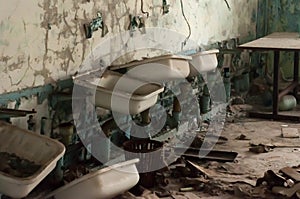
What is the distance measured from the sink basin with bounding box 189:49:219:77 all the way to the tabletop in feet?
2.81

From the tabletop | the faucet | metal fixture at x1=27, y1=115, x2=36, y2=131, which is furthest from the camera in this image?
the tabletop

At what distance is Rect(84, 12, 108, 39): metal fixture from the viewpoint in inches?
153

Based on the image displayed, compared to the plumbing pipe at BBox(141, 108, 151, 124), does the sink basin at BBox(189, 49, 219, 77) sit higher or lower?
higher

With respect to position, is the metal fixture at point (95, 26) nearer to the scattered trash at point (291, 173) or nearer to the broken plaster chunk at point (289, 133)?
the scattered trash at point (291, 173)

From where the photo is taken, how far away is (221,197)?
375 cm

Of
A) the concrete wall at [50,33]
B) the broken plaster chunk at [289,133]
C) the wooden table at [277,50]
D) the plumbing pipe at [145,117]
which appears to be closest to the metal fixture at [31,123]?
the concrete wall at [50,33]

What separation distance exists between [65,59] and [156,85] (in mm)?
699

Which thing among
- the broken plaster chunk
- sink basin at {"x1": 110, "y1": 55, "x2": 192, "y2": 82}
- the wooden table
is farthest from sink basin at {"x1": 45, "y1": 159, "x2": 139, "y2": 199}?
the wooden table

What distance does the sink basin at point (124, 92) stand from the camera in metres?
3.51

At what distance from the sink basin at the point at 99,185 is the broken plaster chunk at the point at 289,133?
242 centimetres

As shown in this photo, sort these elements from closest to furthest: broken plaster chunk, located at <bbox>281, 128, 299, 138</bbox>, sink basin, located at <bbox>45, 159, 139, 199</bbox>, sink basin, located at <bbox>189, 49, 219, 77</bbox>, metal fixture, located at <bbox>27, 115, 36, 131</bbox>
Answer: sink basin, located at <bbox>45, 159, 139, 199</bbox>, metal fixture, located at <bbox>27, 115, 36, 131</bbox>, sink basin, located at <bbox>189, 49, 219, 77</bbox>, broken plaster chunk, located at <bbox>281, 128, 299, 138</bbox>

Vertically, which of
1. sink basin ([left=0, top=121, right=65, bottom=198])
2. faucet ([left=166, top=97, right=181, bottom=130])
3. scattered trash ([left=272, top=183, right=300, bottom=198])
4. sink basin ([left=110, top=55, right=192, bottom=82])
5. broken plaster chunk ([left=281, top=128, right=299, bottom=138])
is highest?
sink basin ([left=110, top=55, right=192, bottom=82])

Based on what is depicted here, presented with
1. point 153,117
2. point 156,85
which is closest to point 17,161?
point 156,85

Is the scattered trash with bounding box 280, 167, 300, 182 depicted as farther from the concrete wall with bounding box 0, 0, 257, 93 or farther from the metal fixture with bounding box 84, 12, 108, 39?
the metal fixture with bounding box 84, 12, 108, 39
